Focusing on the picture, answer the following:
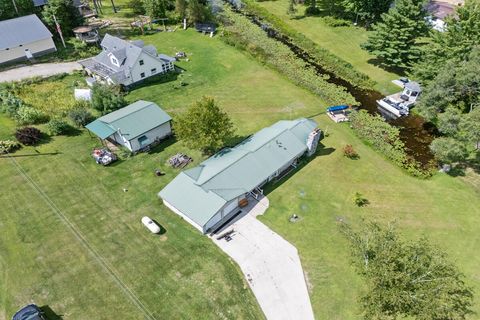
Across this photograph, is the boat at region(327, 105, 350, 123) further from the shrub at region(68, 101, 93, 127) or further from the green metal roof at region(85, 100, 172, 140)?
the shrub at region(68, 101, 93, 127)

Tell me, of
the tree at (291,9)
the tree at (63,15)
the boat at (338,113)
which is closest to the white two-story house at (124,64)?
the tree at (63,15)

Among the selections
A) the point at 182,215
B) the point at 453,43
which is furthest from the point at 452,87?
the point at 182,215

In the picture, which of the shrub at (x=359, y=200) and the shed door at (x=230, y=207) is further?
the shrub at (x=359, y=200)

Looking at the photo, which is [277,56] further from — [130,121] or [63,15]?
[63,15]

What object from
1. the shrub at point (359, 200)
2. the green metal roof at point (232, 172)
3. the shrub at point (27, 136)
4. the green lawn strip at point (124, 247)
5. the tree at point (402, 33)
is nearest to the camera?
the green lawn strip at point (124, 247)

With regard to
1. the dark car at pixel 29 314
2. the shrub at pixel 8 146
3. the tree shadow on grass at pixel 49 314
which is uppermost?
the shrub at pixel 8 146

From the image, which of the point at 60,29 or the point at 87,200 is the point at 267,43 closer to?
the point at 60,29

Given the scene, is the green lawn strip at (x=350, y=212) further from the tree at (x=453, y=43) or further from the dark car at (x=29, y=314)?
the dark car at (x=29, y=314)
